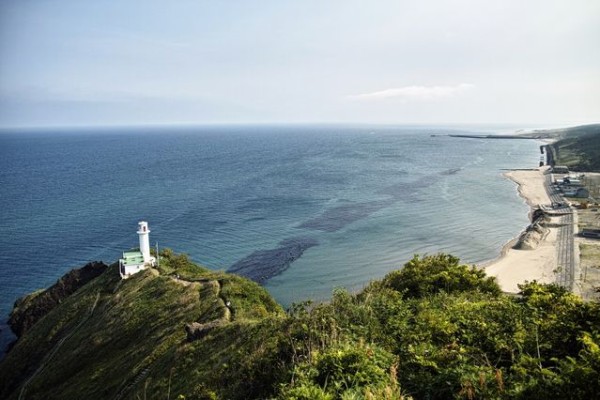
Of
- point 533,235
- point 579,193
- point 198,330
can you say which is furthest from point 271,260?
point 579,193

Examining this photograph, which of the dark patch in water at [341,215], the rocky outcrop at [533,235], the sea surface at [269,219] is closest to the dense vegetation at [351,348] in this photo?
the sea surface at [269,219]

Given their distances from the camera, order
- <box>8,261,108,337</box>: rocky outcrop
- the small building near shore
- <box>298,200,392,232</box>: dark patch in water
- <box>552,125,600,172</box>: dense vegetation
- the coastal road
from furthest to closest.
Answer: <box>552,125,600,172</box>: dense vegetation → the small building near shore → <box>298,200,392,232</box>: dark patch in water → the coastal road → <box>8,261,108,337</box>: rocky outcrop

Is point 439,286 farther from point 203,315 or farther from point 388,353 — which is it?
point 203,315

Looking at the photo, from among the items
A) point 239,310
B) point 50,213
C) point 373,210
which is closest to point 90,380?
point 239,310

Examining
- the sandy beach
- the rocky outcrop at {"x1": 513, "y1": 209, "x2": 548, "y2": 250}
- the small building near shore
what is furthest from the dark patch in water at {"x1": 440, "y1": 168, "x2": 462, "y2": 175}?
the sandy beach

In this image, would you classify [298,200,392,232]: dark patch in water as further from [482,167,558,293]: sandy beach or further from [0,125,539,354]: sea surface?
[482,167,558,293]: sandy beach

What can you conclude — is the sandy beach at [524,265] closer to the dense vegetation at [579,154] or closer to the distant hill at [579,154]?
the distant hill at [579,154]

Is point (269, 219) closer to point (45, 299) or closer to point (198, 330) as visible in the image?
point (45, 299)
